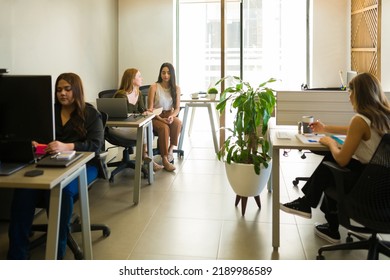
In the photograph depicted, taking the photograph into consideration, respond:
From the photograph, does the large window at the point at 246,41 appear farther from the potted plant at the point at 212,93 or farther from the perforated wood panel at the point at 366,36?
the potted plant at the point at 212,93

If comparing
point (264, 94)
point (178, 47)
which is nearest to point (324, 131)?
point (264, 94)

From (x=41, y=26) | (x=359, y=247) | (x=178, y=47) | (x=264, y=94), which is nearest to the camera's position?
(x=359, y=247)

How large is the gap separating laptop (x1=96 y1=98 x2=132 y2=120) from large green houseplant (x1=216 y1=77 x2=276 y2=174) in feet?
3.53

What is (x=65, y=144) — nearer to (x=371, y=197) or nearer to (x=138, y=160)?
(x=138, y=160)

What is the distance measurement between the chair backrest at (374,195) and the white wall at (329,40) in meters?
4.95

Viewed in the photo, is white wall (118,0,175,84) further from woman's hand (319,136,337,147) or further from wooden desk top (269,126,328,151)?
woman's hand (319,136,337,147)

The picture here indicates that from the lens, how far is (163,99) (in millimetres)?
4992

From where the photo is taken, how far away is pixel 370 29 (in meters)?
5.86

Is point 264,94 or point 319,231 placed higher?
point 264,94

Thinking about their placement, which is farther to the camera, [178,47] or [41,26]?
[178,47]

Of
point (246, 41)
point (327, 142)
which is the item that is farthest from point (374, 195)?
point (246, 41)

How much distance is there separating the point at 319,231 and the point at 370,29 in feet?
A: 13.5

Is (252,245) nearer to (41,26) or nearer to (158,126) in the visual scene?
(158,126)

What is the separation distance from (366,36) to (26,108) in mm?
5544
